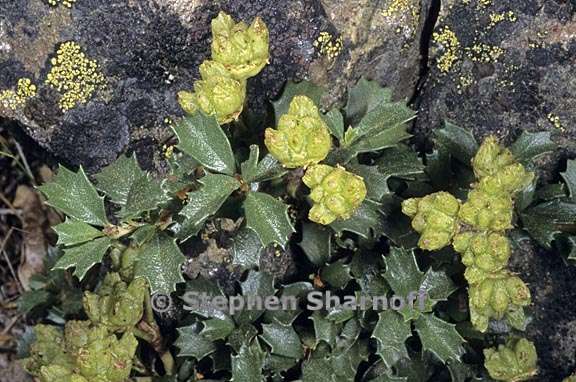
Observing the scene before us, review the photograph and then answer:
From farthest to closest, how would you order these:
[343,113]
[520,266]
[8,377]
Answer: [8,377], [520,266], [343,113]

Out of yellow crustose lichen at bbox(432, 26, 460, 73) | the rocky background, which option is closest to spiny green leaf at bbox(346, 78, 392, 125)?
the rocky background

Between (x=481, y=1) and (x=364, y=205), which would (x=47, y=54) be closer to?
(x=364, y=205)

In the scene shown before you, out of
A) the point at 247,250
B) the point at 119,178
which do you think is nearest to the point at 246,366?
the point at 247,250

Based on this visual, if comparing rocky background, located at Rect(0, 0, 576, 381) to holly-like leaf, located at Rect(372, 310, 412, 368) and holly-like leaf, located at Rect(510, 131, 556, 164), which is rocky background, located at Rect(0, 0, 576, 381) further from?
holly-like leaf, located at Rect(372, 310, 412, 368)

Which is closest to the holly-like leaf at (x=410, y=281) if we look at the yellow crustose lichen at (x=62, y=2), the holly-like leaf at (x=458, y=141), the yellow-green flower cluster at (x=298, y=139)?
the holly-like leaf at (x=458, y=141)

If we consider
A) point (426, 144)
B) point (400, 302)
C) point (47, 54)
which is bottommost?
point (400, 302)

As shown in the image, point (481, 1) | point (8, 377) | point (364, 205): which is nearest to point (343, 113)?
point (364, 205)

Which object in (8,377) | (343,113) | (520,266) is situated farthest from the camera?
(8,377)
